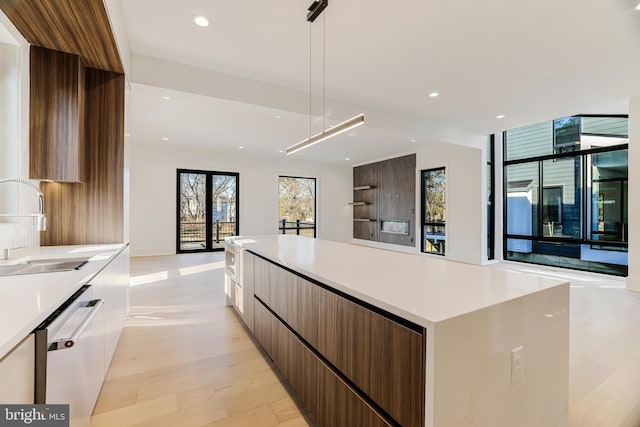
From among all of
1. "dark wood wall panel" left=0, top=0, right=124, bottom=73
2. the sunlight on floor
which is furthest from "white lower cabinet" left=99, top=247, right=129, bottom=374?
the sunlight on floor

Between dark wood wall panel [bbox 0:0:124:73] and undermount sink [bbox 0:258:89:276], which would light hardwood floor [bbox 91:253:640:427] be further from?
dark wood wall panel [bbox 0:0:124:73]

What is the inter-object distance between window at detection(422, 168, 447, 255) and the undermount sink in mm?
6877

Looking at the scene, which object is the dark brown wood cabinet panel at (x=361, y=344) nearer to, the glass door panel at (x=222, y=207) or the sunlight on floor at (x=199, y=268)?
the sunlight on floor at (x=199, y=268)

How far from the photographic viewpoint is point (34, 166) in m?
2.28

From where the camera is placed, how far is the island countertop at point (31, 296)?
31.8 inches

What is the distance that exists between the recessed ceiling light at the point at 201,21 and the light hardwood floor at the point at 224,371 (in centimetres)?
282

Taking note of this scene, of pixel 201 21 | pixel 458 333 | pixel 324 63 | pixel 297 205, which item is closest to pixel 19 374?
pixel 458 333

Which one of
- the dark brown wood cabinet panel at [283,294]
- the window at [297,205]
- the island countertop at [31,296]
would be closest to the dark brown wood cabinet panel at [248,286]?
the dark brown wood cabinet panel at [283,294]

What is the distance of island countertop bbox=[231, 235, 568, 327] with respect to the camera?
98 centimetres

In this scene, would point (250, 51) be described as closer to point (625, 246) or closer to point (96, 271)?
point (96, 271)

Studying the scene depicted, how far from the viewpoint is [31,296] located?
1.09m

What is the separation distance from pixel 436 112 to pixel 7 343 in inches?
207

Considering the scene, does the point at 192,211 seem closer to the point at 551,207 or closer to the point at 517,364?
the point at 517,364

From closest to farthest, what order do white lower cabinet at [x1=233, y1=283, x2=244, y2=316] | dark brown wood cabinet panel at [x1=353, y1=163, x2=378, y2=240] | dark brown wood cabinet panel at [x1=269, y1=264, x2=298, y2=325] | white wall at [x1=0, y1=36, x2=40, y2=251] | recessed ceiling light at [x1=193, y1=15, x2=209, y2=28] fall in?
dark brown wood cabinet panel at [x1=269, y1=264, x2=298, y2=325] → white wall at [x1=0, y1=36, x2=40, y2=251] → recessed ceiling light at [x1=193, y1=15, x2=209, y2=28] → white lower cabinet at [x1=233, y1=283, x2=244, y2=316] → dark brown wood cabinet panel at [x1=353, y1=163, x2=378, y2=240]
